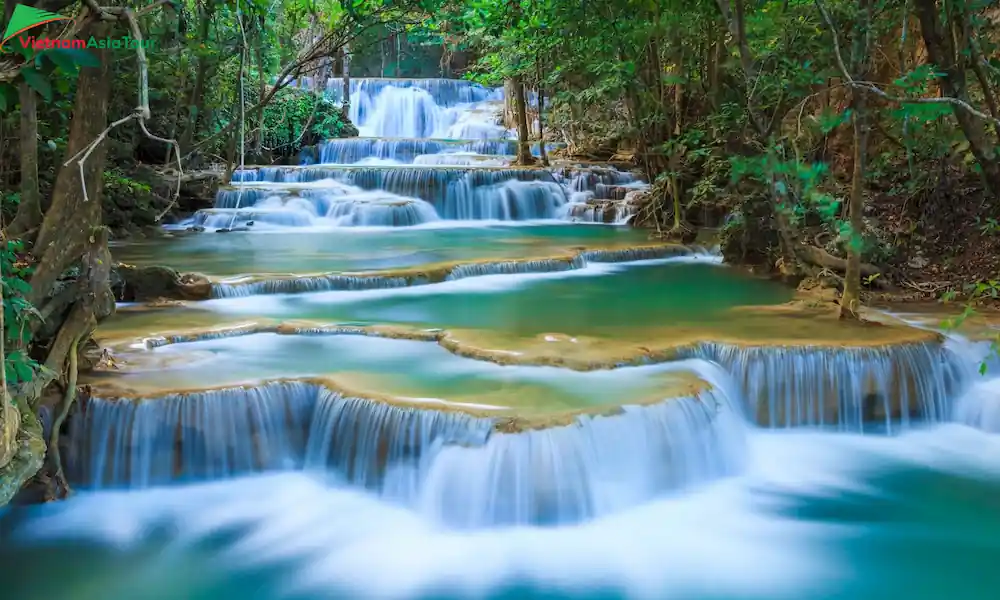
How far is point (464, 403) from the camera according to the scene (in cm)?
524

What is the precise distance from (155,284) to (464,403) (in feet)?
14.3

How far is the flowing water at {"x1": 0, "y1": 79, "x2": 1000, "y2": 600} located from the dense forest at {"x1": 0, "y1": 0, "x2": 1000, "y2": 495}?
59 cm

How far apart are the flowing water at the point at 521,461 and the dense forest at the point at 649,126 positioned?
586 mm

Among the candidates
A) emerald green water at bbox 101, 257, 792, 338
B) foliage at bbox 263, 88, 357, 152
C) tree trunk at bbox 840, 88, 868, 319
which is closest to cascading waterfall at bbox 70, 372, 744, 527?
emerald green water at bbox 101, 257, 792, 338

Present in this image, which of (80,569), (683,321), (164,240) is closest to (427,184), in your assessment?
(164,240)

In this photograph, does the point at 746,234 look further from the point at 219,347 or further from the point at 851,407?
the point at 219,347

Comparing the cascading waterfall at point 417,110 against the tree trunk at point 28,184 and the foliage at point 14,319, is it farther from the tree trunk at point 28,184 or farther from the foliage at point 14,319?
the foliage at point 14,319

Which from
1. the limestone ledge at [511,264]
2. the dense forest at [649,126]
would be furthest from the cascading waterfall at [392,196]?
the limestone ledge at [511,264]

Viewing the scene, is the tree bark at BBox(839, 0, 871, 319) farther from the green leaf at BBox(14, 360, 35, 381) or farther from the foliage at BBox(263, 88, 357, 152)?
the foliage at BBox(263, 88, 357, 152)

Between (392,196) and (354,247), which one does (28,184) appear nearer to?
(354,247)

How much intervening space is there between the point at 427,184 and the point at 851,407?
34.3 feet

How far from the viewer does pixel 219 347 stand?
6.64 m

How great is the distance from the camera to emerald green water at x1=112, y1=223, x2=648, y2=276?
1022 centimetres

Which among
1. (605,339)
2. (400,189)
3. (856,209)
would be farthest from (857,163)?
(400,189)
